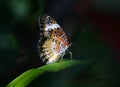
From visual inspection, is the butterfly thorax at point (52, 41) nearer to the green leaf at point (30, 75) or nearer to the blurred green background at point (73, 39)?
the blurred green background at point (73, 39)

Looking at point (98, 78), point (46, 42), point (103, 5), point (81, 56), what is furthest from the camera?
point (46, 42)

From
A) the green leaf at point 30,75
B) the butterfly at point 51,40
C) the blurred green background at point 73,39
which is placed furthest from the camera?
the butterfly at point 51,40

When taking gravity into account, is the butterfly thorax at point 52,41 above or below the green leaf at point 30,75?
above

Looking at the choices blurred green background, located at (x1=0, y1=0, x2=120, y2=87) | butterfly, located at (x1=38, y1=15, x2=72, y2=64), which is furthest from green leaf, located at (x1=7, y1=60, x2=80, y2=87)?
butterfly, located at (x1=38, y1=15, x2=72, y2=64)

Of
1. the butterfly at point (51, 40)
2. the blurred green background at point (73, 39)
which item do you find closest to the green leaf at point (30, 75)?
the blurred green background at point (73, 39)

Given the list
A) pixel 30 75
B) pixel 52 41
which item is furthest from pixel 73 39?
pixel 30 75

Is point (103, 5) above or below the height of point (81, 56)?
above

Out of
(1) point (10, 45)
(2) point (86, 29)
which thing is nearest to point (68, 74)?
(2) point (86, 29)

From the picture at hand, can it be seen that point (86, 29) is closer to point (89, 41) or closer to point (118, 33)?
point (89, 41)
